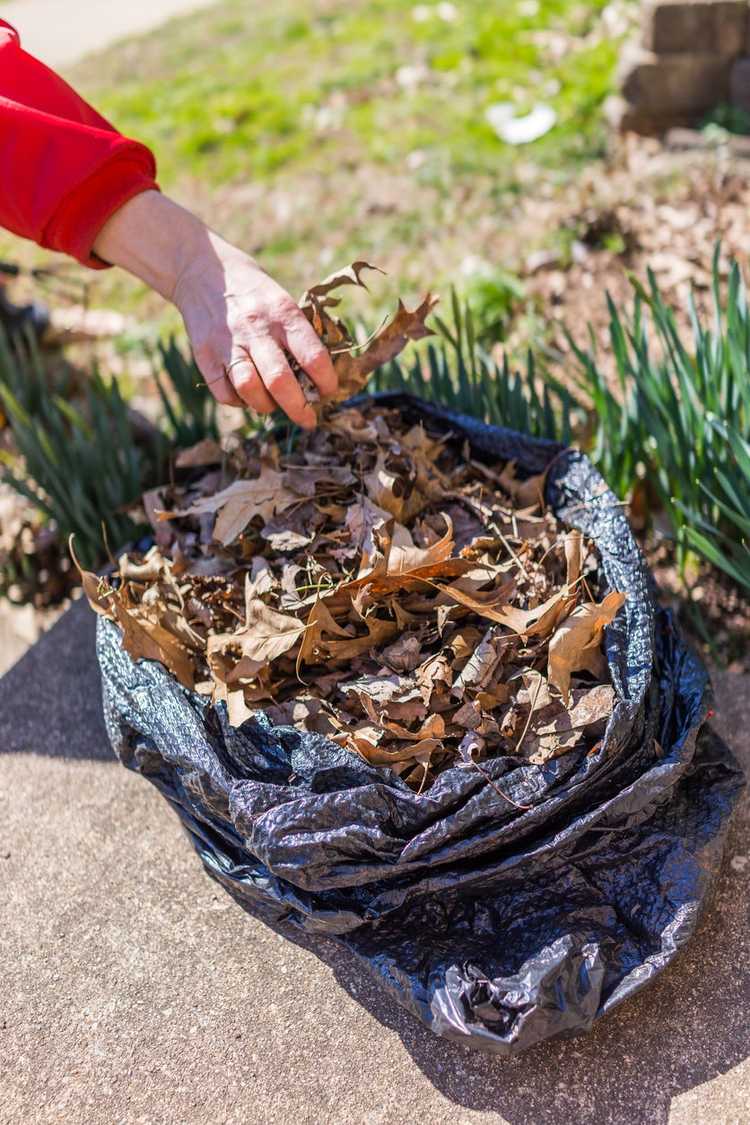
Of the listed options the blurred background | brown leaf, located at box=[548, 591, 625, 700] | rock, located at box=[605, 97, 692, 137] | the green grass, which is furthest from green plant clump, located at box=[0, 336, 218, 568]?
rock, located at box=[605, 97, 692, 137]

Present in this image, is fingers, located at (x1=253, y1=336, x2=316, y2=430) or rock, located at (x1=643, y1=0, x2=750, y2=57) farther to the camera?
rock, located at (x1=643, y1=0, x2=750, y2=57)

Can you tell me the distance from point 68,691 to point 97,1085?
865 mm

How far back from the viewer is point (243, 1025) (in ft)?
5.15

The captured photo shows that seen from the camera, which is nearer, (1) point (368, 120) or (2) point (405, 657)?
(2) point (405, 657)

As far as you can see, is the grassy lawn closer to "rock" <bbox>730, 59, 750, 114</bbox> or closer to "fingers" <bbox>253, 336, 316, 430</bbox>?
"rock" <bbox>730, 59, 750, 114</bbox>

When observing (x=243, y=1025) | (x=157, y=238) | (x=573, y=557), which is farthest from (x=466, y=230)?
(x=243, y=1025)

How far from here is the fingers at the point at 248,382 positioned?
1728 millimetres

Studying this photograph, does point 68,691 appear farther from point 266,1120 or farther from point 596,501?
point 596,501

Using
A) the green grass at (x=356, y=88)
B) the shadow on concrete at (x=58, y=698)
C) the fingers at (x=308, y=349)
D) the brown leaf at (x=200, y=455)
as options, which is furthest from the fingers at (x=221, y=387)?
the green grass at (x=356, y=88)

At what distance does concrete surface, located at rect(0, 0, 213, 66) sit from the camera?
6184 millimetres

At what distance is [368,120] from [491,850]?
3861mm

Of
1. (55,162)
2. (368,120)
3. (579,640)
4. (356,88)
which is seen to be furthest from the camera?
(356,88)

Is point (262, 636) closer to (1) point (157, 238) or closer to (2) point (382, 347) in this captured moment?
(2) point (382, 347)

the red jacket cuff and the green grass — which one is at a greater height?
the red jacket cuff
